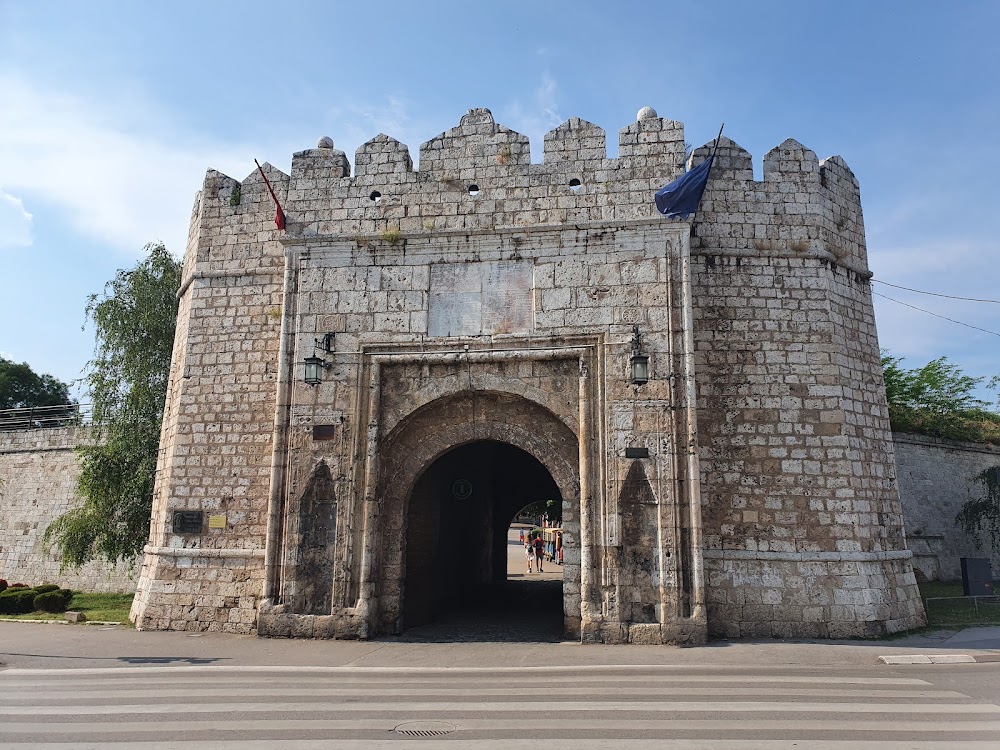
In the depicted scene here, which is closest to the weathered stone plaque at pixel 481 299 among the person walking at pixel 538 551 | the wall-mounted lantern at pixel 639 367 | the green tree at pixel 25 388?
the wall-mounted lantern at pixel 639 367

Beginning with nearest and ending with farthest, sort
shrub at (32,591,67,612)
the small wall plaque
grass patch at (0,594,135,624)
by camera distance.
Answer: the small wall plaque
grass patch at (0,594,135,624)
shrub at (32,591,67,612)

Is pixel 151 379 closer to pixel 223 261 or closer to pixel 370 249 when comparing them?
pixel 223 261

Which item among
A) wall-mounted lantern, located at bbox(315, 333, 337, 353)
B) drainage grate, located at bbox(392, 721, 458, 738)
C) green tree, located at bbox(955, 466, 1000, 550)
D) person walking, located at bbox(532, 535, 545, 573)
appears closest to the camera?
drainage grate, located at bbox(392, 721, 458, 738)

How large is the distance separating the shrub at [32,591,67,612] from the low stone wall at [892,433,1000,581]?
1834cm

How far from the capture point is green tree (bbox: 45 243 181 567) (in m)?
14.7

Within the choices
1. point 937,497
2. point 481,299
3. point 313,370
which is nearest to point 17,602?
point 313,370

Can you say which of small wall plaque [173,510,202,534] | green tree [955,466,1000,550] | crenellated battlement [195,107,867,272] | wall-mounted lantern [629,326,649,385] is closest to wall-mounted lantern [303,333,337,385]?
crenellated battlement [195,107,867,272]

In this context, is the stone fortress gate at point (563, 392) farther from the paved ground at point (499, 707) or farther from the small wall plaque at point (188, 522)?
the paved ground at point (499, 707)

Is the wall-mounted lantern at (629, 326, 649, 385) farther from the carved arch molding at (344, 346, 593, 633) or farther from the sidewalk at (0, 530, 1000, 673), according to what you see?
the sidewalk at (0, 530, 1000, 673)

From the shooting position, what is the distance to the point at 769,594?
913cm

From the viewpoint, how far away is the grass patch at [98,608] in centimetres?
1197

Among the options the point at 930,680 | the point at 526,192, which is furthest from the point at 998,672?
the point at 526,192

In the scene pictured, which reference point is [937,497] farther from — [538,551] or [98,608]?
[98,608]

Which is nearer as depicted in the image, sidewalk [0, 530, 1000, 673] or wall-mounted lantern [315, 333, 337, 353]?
sidewalk [0, 530, 1000, 673]
